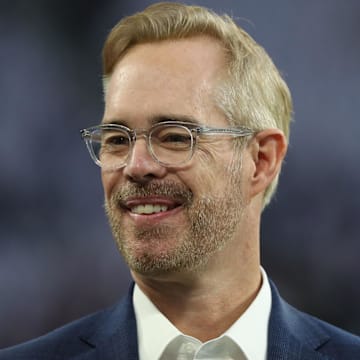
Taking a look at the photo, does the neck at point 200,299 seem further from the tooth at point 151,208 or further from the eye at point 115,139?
the eye at point 115,139

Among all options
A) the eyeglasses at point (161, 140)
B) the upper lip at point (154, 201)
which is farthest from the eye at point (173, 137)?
the upper lip at point (154, 201)

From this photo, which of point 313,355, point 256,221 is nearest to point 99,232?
point 256,221

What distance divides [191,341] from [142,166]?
0.42 m

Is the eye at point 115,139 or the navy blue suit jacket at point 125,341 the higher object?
the eye at point 115,139

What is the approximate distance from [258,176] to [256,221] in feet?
0.37

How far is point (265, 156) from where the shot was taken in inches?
88.4

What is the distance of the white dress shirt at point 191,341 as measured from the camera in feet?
6.86

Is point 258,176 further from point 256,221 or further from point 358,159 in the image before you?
point 358,159

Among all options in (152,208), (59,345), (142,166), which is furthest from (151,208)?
(59,345)

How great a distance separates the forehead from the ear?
0.54 feet

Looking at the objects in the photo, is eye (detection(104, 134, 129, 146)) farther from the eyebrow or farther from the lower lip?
the lower lip

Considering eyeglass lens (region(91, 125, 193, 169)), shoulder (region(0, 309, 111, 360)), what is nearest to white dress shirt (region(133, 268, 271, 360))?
shoulder (region(0, 309, 111, 360))

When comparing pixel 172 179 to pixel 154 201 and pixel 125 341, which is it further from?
pixel 125 341

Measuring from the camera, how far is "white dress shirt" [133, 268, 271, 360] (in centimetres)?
209
